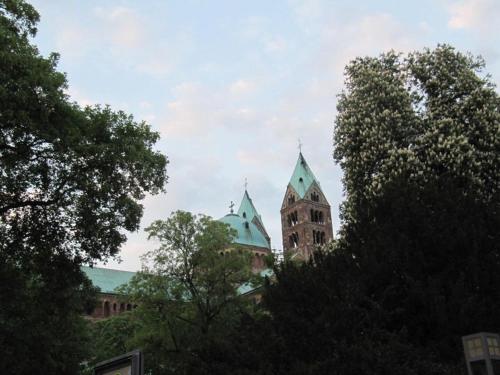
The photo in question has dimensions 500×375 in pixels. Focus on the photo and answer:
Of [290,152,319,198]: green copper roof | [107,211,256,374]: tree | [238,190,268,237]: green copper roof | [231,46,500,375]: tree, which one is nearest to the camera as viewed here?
[231,46,500,375]: tree

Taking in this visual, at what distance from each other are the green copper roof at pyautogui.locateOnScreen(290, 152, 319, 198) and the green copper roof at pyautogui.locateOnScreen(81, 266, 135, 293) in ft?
101

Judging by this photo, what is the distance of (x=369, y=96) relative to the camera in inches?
1099

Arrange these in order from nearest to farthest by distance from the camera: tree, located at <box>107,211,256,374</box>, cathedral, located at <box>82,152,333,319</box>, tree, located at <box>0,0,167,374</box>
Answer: tree, located at <box>0,0,167,374</box>, tree, located at <box>107,211,256,374</box>, cathedral, located at <box>82,152,333,319</box>

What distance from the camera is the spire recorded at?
10117 centimetres

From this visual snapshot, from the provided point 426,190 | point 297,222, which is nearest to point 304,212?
point 297,222

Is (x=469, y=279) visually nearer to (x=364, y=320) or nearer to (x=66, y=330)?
(x=364, y=320)

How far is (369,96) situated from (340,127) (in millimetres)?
2077

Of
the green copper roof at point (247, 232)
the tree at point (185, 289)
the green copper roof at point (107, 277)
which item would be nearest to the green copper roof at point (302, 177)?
the green copper roof at point (247, 232)

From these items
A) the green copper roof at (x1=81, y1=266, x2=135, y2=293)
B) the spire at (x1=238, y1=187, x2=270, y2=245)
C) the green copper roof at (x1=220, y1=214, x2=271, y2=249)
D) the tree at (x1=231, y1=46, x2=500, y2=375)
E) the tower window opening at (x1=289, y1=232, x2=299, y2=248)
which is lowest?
the tree at (x1=231, y1=46, x2=500, y2=375)

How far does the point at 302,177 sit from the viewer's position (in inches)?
3792

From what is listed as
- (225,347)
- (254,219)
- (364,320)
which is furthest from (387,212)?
(254,219)

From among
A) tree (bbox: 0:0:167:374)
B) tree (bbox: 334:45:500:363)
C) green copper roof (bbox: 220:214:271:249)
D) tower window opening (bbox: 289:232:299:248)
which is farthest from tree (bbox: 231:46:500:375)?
green copper roof (bbox: 220:214:271:249)

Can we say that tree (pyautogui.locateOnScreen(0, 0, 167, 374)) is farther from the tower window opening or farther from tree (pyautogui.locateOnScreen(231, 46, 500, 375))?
the tower window opening

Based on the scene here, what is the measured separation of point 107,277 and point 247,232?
23.7 metres
